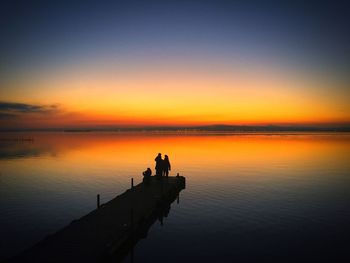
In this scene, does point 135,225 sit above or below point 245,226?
above

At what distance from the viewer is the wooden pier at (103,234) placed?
544 inches

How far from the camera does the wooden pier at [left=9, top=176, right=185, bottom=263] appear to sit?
13.8m

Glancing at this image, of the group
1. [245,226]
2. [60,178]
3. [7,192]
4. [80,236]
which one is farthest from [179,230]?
[60,178]

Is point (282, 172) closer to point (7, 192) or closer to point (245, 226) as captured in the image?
point (245, 226)

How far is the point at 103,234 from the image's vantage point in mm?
16484

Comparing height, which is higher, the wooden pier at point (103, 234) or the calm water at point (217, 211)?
the wooden pier at point (103, 234)

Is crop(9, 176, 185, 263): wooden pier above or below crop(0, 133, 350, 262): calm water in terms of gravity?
above

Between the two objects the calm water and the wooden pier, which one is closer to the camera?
the wooden pier

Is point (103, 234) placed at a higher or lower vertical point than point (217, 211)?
higher

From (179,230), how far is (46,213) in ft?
38.2

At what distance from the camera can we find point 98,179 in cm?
4284

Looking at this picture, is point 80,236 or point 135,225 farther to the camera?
point 135,225

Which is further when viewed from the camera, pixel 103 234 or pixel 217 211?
pixel 217 211

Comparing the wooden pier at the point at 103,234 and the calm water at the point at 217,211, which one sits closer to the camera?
the wooden pier at the point at 103,234
